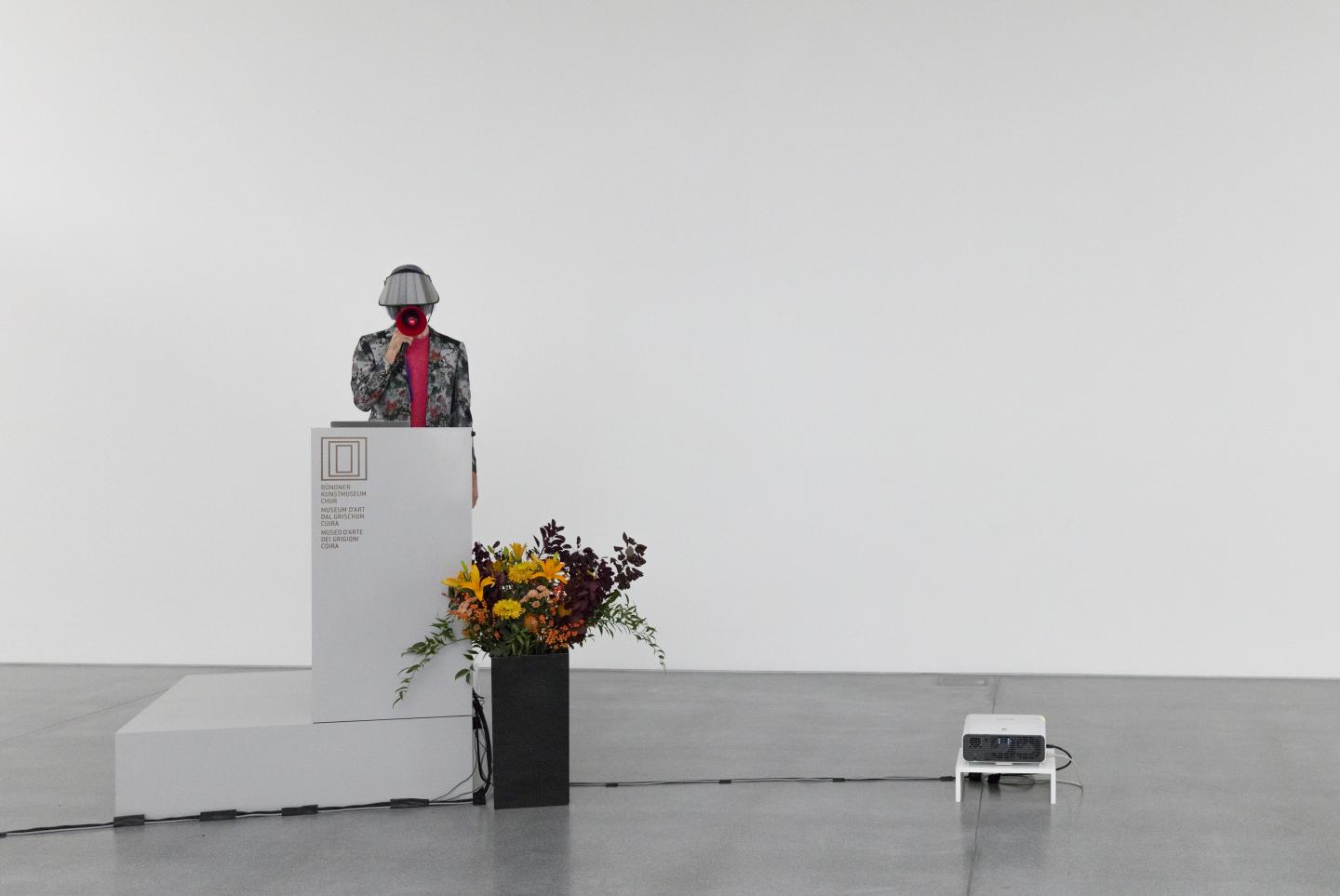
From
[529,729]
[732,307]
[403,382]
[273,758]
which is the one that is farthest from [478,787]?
[732,307]

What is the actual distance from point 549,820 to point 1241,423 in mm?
4036

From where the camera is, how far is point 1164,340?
6129mm

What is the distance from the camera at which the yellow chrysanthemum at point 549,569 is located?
3.81 meters

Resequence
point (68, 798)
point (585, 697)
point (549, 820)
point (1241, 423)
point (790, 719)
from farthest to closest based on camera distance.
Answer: point (1241, 423) → point (585, 697) → point (790, 719) → point (68, 798) → point (549, 820)

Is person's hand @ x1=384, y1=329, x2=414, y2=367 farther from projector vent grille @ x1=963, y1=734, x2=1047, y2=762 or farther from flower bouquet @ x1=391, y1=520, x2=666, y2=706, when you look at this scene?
projector vent grille @ x1=963, y1=734, x2=1047, y2=762

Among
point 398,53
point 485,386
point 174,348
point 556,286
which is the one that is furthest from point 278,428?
point 398,53

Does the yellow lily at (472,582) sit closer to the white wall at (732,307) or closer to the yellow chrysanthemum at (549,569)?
the yellow chrysanthemum at (549,569)

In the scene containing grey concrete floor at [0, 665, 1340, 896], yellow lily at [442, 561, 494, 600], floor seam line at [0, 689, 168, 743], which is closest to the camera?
grey concrete floor at [0, 665, 1340, 896]

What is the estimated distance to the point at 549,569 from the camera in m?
3.82

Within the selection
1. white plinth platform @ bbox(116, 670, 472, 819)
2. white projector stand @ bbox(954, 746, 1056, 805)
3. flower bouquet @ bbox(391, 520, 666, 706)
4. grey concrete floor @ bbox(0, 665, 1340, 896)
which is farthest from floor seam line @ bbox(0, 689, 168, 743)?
white projector stand @ bbox(954, 746, 1056, 805)

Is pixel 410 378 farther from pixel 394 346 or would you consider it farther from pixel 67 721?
pixel 67 721

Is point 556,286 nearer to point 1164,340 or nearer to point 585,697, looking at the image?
point 585,697

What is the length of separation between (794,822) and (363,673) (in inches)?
51.3

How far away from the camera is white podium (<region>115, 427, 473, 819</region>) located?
3.71 m
